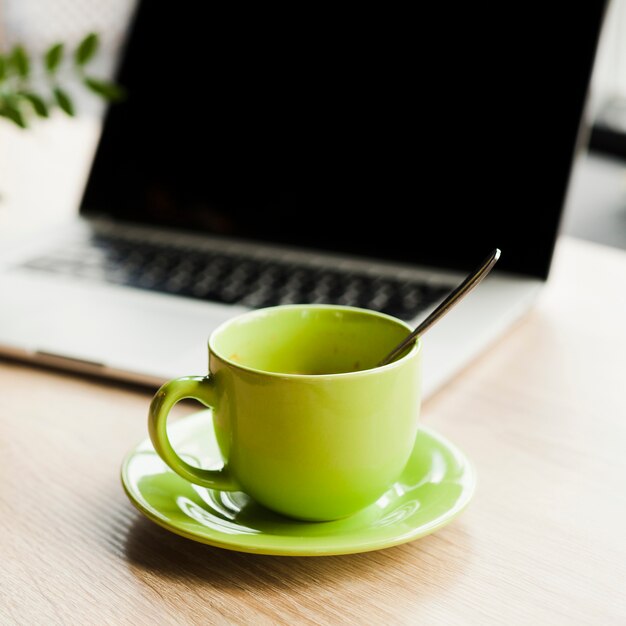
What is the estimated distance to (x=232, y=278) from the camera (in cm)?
76

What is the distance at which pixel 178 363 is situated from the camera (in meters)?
0.57

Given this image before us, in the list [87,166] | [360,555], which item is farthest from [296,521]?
[87,166]

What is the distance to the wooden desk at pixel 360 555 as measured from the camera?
35cm

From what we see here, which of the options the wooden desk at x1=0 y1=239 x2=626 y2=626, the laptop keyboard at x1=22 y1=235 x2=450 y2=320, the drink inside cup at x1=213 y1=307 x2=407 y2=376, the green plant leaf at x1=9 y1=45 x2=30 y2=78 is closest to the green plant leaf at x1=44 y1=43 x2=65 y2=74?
the green plant leaf at x1=9 y1=45 x2=30 y2=78

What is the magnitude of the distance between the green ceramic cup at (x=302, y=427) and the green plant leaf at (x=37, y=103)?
37 centimetres

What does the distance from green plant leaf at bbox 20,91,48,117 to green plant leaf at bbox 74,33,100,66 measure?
102 millimetres

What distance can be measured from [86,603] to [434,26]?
656 millimetres

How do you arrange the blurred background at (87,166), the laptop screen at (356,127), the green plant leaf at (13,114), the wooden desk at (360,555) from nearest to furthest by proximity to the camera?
1. the wooden desk at (360,555)
2. the green plant leaf at (13,114)
3. the laptop screen at (356,127)
4. the blurred background at (87,166)

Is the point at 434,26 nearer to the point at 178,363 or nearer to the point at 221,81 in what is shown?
the point at 221,81

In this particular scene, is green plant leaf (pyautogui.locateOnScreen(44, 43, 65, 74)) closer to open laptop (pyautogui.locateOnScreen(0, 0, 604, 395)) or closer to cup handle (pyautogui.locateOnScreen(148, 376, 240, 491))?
open laptop (pyautogui.locateOnScreen(0, 0, 604, 395))

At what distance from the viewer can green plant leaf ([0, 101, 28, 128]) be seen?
0.66 m

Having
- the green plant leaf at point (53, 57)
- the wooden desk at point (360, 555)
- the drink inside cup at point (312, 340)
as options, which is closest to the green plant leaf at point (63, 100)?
the green plant leaf at point (53, 57)

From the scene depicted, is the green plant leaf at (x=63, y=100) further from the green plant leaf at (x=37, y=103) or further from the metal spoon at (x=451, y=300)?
the metal spoon at (x=451, y=300)

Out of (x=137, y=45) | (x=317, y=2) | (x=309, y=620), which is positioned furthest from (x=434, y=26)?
(x=309, y=620)
